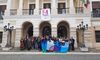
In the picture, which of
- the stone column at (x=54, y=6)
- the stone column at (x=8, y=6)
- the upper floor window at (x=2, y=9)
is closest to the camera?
the stone column at (x=54, y=6)

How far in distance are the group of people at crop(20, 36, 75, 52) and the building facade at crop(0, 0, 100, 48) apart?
470 cm

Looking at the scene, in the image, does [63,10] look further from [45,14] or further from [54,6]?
[45,14]

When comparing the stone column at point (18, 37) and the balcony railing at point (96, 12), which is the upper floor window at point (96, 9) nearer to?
the balcony railing at point (96, 12)

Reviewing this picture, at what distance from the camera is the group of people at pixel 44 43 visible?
72.7 feet

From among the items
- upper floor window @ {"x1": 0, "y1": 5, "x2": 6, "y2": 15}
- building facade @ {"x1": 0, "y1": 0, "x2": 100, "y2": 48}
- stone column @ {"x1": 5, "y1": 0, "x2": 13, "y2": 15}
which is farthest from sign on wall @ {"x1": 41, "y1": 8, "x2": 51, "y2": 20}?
upper floor window @ {"x1": 0, "y1": 5, "x2": 6, "y2": 15}

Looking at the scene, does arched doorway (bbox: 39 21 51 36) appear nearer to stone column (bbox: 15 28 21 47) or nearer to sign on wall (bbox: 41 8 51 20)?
sign on wall (bbox: 41 8 51 20)

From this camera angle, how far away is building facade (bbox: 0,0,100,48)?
30.6m

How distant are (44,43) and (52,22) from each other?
8.70 metres

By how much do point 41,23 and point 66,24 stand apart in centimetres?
385

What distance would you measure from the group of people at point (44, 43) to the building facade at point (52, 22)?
4.70 metres

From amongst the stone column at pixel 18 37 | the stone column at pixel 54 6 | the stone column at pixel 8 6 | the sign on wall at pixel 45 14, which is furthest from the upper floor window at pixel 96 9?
the stone column at pixel 8 6

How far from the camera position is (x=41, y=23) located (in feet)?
105

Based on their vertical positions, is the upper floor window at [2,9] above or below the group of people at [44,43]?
above

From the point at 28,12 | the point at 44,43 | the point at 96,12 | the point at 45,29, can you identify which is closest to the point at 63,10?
the point at 45,29
